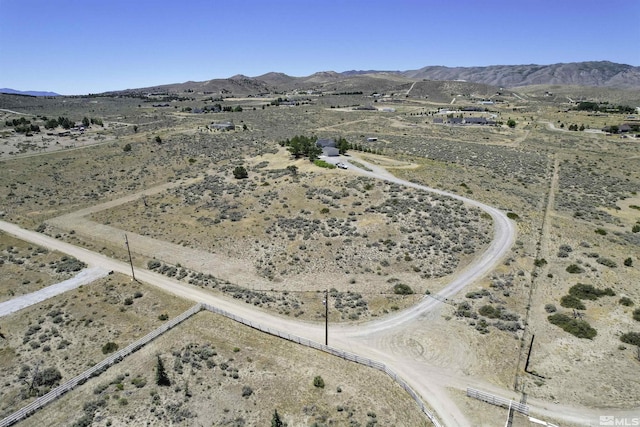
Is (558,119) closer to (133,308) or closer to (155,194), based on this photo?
(155,194)

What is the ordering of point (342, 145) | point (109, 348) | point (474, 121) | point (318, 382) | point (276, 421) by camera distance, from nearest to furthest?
point (276, 421) → point (318, 382) → point (109, 348) → point (342, 145) → point (474, 121)

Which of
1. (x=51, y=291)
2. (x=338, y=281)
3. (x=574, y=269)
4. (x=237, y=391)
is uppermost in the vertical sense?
(x=574, y=269)

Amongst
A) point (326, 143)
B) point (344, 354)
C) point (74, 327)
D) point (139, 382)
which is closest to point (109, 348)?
point (139, 382)

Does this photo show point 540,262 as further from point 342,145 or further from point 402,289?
point 342,145

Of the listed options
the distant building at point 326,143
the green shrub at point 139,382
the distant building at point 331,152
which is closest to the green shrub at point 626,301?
the green shrub at point 139,382

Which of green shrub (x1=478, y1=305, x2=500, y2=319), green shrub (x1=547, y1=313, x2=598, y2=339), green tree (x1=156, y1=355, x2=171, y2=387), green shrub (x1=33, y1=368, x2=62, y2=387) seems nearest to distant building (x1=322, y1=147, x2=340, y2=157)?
green shrub (x1=478, y1=305, x2=500, y2=319)
